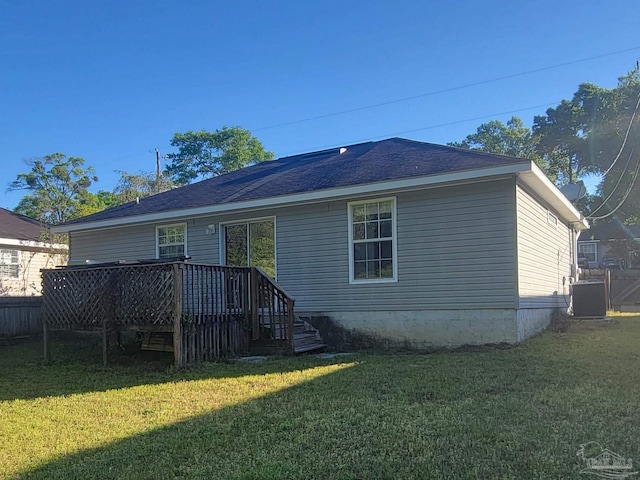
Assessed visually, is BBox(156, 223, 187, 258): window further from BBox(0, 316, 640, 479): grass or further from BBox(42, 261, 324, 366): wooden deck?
BBox(0, 316, 640, 479): grass

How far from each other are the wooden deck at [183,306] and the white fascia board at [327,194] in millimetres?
1774

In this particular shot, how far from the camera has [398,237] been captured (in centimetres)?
949

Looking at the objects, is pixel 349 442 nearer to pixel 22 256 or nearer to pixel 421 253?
pixel 421 253

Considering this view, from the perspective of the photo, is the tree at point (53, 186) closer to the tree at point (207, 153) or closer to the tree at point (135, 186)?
the tree at point (135, 186)

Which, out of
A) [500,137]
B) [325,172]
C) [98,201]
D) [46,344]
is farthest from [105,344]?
[500,137]

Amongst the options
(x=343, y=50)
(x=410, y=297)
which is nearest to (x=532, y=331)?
(x=410, y=297)

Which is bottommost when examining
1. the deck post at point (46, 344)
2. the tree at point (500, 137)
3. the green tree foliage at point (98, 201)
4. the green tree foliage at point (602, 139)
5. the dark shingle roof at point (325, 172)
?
the deck post at point (46, 344)

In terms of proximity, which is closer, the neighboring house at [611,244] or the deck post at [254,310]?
the deck post at [254,310]

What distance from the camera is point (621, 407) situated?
14.8 feet

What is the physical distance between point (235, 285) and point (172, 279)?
1.46 metres

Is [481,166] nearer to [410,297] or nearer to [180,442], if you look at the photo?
[410,297]

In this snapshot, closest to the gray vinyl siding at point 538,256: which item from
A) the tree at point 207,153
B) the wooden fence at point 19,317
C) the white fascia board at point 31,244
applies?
the wooden fence at point 19,317

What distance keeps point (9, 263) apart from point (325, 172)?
44.7 ft

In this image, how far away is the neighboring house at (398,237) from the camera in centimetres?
866
